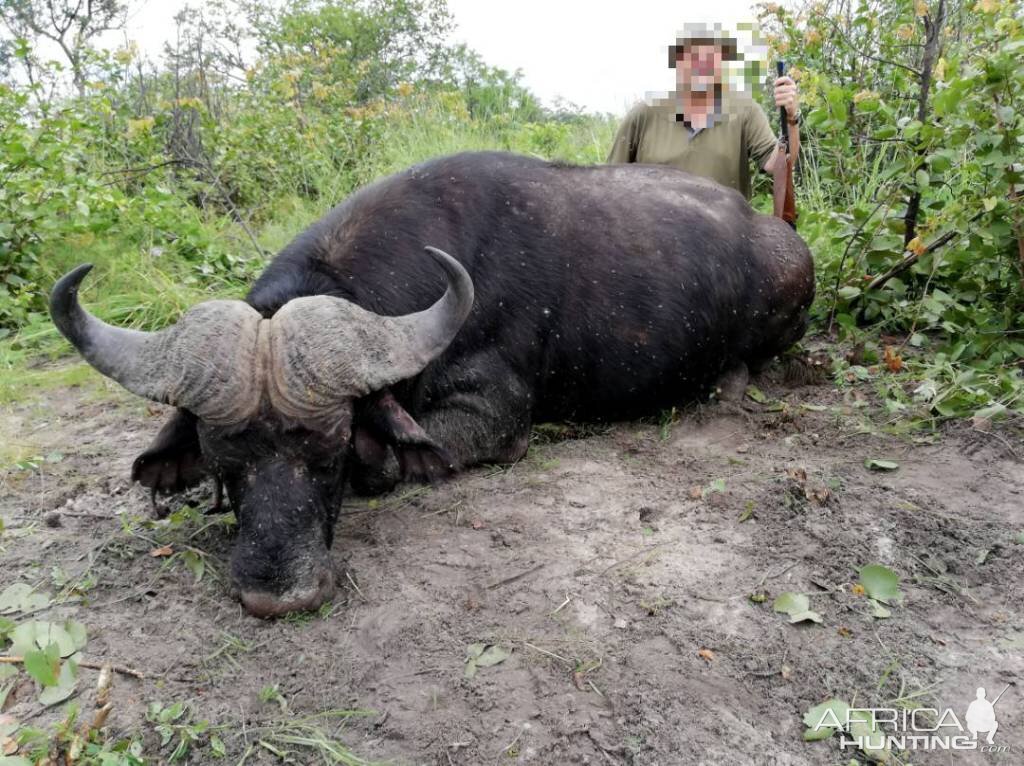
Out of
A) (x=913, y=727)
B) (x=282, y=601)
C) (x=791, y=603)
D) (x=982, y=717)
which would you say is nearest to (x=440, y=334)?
(x=282, y=601)

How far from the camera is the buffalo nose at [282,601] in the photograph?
9.78 feet

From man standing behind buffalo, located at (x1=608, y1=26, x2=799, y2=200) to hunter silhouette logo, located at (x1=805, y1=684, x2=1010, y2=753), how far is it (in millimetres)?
4233

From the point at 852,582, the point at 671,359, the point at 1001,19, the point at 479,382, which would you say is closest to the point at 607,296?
the point at 671,359

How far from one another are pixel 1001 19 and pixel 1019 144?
663 millimetres

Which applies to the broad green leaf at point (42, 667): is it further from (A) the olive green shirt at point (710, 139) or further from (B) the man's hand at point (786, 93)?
(B) the man's hand at point (786, 93)

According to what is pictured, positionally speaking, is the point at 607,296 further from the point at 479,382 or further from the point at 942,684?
the point at 942,684

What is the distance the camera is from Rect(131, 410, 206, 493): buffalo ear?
10.9 ft

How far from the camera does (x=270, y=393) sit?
3031 mm

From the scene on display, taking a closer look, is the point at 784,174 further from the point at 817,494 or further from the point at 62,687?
the point at 62,687

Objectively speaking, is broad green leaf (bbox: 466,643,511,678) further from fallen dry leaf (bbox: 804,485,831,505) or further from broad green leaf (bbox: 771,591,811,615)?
fallen dry leaf (bbox: 804,485,831,505)

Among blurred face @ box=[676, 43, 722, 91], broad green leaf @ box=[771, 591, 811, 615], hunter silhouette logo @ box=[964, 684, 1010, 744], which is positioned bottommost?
hunter silhouette logo @ box=[964, 684, 1010, 744]

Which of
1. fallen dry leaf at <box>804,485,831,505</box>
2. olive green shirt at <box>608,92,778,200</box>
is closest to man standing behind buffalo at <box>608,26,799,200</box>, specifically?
olive green shirt at <box>608,92,778,200</box>

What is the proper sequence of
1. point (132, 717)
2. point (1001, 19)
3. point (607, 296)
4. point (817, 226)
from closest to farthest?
point (132, 717) → point (1001, 19) → point (607, 296) → point (817, 226)

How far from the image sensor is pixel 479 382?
430cm
